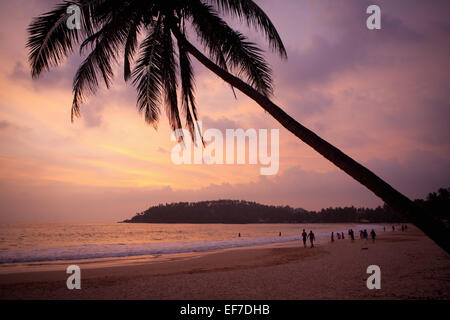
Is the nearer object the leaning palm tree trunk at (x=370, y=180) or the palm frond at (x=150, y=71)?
the leaning palm tree trunk at (x=370, y=180)

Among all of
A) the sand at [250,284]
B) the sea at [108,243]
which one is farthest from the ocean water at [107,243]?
the sand at [250,284]

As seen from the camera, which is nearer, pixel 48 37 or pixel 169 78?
pixel 48 37

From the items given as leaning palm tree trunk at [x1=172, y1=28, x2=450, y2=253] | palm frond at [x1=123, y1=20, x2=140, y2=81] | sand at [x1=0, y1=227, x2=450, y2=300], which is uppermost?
palm frond at [x1=123, y1=20, x2=140, y2=81]

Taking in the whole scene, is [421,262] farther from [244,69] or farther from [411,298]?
[244,69]

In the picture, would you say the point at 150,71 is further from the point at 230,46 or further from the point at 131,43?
the point at 230,46

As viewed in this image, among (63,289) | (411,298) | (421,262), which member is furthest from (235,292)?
(421,262)

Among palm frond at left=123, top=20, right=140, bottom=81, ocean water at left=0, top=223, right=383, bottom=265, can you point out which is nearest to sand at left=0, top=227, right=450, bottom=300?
palm frond at left=123, top=20, right=140, bottom=81

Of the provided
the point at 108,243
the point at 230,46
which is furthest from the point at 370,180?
the point at 108,243

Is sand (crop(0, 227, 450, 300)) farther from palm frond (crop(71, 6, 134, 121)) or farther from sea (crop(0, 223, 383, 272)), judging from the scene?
sea (crop(0, 223, 383, 272))

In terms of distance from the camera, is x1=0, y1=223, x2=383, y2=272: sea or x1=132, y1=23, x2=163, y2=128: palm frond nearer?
x1=132, y1=23, x2=163, y2=128: palm frond

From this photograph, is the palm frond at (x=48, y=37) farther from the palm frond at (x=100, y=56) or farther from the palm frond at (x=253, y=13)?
the palm frond at (x=253, y=13)

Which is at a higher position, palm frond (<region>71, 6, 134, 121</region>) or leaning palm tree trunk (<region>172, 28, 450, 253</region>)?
palm frond (<region>71, 6, 134, 121</region>)

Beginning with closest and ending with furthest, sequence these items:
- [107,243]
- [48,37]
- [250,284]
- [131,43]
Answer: [48,37]
[131,43]
[250,284]
[107,243]

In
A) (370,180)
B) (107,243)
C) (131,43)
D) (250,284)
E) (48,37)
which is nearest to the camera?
(370,180)
